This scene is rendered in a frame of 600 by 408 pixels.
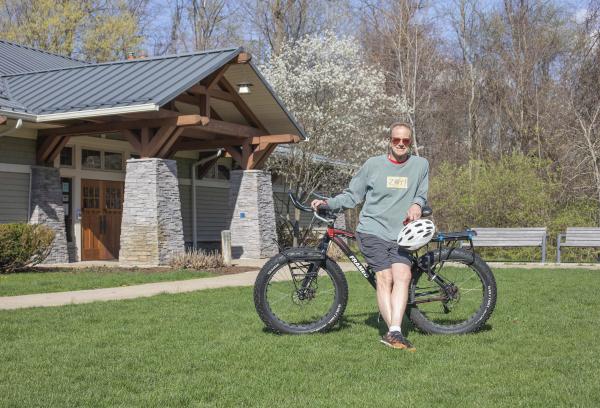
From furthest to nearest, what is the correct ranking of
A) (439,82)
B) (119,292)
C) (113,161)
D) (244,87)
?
1. (439,82)
2. (113,161)
3. (244,87)
4. (119,292)

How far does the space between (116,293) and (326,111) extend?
1592 cm

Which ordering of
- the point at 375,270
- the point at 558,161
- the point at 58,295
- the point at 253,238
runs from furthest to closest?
1. the point at 558,161
2. the point at 253,238
3. the point at 58,295
4. the point at 375,270

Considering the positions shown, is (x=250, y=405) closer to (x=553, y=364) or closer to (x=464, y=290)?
(x=553, y=364)

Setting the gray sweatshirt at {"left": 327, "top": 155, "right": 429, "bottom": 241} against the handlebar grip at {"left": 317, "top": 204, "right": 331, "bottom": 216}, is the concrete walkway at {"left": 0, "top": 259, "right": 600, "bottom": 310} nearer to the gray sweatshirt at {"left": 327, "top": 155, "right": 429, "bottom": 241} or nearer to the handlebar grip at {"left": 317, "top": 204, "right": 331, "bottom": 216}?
the handlebar grip at {"left": 317, "top": 204, "right": 331, "bottom": 216}

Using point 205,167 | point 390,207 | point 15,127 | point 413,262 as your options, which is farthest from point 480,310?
point 205,167

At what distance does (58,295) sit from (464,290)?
20.9 feet

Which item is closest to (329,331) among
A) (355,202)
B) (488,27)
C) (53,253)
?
(355,202)

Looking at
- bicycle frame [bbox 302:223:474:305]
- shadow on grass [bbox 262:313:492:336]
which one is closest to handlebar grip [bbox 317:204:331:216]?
bicycle frame [bbox 302:223:474:305]

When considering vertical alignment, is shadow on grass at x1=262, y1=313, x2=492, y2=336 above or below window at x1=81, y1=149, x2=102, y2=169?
below

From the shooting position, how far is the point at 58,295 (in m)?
11.0

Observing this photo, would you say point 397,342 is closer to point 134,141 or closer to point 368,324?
point 368,324

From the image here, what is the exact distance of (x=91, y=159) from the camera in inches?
764

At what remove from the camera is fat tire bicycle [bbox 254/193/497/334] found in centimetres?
693

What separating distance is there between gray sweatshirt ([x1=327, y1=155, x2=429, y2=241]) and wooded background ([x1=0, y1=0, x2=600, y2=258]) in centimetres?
1527
